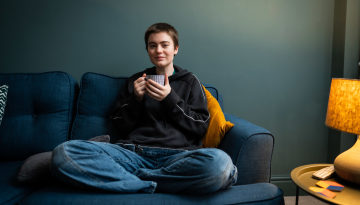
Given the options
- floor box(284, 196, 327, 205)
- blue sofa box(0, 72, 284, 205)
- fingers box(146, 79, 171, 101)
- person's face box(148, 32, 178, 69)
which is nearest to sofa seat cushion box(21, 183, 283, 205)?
blue sofa box(0, 72, 284, 205)

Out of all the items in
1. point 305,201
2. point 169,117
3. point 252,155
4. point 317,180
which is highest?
point 169,117

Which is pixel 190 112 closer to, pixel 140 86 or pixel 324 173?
pixel 140 86

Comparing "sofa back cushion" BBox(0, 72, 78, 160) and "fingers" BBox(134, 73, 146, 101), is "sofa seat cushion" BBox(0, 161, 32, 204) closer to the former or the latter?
"sofa back cushion" BBox(0, 72, 78, 160)

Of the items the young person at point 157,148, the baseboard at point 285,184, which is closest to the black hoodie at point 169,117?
the young person at point 157,148

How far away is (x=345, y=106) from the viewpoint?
1.05m

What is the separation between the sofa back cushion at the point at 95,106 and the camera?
1.47 metres

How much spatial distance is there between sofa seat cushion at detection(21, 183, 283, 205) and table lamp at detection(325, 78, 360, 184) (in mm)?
301

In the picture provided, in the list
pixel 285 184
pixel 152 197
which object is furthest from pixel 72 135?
pixel 285 184

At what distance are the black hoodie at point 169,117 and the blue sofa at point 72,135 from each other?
14 cm

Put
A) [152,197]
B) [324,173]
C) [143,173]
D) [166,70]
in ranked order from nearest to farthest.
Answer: [152,197] < [143,173] < [324,173] < [166,70]

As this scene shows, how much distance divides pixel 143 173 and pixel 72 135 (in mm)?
675

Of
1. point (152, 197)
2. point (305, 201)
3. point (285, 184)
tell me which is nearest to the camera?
point (152, 197)

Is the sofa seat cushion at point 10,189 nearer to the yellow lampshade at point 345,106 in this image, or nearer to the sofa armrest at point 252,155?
the sofa armrest at point 252,155

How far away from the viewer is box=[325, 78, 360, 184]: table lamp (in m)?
1.01
